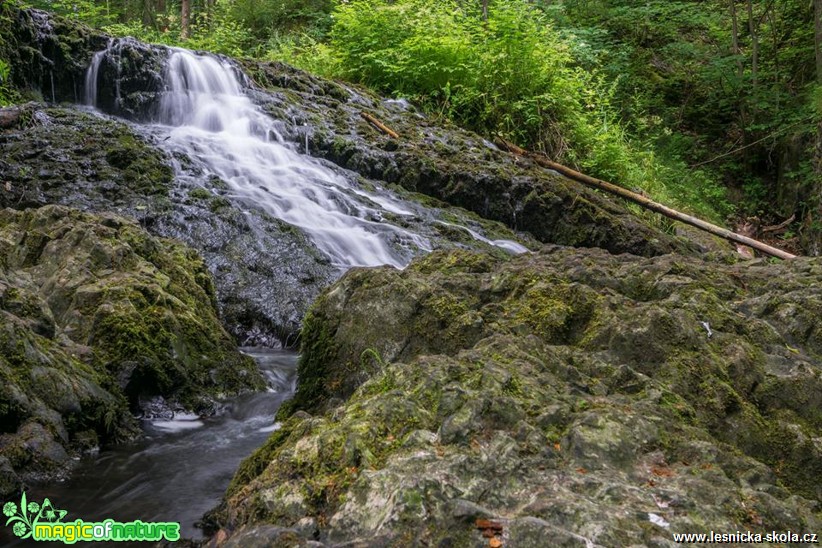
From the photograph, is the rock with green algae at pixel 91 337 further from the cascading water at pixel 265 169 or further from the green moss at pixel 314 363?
the cascading water at pixel 265 169

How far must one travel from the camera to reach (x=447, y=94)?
13141 millimetres

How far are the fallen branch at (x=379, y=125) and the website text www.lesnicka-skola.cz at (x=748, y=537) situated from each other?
400 inches

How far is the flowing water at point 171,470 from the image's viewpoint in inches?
134

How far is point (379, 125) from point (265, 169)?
2881 mm

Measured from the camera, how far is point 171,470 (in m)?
3.94

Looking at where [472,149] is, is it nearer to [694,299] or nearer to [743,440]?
[694,299]

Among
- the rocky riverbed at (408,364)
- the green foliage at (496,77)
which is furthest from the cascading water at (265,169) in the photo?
the green foliage at (496,77)

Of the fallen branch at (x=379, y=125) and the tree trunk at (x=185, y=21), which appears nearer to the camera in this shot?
the fallen branch at (x=379, y=125)

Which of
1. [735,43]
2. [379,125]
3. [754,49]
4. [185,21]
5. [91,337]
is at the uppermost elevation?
[735,43]

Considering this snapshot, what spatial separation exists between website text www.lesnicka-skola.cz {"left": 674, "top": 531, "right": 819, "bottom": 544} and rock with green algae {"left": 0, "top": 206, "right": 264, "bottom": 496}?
10.1ft

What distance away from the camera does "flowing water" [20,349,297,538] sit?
3.41 m

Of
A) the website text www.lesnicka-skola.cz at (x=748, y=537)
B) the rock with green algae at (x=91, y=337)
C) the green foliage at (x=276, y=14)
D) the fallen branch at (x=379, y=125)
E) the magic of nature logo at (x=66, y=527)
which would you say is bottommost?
the magic of nature logo at (x=66, y=527)

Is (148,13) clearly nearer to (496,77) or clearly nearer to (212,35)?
(212,35)

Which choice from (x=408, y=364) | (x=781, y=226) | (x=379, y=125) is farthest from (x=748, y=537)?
(x=781, y=226)
